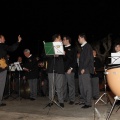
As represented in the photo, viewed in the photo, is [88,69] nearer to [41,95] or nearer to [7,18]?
[41,95]

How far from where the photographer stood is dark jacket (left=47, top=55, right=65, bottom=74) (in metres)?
6.84

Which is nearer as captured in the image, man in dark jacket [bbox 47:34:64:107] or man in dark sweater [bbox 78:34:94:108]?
man in dark sweater [bbox 78:34:94:108]

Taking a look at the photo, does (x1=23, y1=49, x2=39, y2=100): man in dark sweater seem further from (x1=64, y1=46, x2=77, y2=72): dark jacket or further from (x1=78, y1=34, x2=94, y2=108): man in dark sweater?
(x1=78, y1=34, x2=94, y2=108): man in dark sweater

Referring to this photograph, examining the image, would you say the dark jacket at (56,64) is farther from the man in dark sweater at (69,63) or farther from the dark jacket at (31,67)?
the dark jacket at (31,67)

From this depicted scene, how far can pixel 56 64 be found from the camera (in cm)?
690

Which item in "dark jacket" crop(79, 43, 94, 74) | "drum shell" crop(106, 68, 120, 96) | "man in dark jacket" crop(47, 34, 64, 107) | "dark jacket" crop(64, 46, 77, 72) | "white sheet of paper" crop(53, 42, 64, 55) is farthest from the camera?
"dark jacket" crop(64, 46, 77, 72)

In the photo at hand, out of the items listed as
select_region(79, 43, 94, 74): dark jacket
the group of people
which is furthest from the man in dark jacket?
select_region(79, 43, 94, 74): dark jacket

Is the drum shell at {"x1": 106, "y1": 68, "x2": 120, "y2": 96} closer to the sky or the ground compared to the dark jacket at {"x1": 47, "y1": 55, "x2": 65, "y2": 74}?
closer to the ground

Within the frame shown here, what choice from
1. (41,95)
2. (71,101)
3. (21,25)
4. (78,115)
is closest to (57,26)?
(21,25)

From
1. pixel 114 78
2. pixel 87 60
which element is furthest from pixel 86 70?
pixel 114 78

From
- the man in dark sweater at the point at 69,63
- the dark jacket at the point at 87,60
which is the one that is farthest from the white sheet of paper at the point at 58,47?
the man in dark sweater at the point at 69,63

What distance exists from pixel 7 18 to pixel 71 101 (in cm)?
1830

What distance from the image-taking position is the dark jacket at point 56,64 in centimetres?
684

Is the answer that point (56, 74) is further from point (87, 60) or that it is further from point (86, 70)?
point (87, 60)
